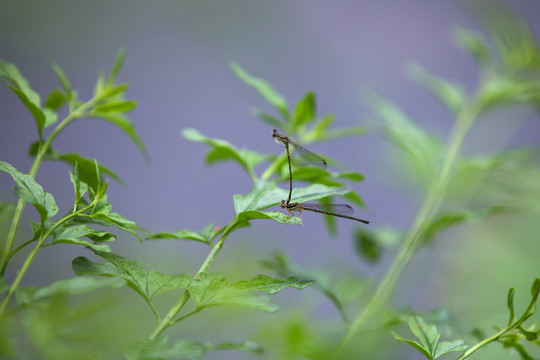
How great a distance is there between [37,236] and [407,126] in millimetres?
627

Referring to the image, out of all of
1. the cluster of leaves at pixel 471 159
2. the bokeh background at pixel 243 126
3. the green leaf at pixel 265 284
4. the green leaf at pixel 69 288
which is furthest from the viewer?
the bokeh background at pixel 243 126

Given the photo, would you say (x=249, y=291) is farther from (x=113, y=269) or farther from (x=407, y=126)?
(x=407, y=126)

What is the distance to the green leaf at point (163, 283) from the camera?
15.8 inches

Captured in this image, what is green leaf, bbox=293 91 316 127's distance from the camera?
2.06ft

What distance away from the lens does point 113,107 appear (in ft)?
1.77

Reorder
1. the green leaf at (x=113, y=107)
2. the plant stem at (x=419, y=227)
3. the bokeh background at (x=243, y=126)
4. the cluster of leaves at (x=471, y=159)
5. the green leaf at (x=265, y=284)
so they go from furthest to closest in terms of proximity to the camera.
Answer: the bokeh background at (x=243, y=126) → the cluster of leaves at (x=471, y=159) → the plant stem at (x=419, y=227) → the green leaf at (x=113, y=107) → the green leaf at (x=265, y=284)

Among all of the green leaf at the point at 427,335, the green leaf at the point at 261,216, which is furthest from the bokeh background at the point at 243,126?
the green leaf at the point at 427,335

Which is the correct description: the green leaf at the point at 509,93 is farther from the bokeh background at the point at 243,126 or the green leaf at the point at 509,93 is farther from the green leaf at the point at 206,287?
the green leaf at the point at 206,287

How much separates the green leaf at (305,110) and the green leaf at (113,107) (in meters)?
0.22

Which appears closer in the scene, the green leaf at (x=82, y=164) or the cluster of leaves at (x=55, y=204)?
the cluster of leaves at (x=55, y=204)

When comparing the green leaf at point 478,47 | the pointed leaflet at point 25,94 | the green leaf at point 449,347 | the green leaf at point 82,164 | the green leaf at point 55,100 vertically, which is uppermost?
the green leaf at point 478,47

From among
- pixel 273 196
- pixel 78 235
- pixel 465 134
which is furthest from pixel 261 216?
pixel 465 134

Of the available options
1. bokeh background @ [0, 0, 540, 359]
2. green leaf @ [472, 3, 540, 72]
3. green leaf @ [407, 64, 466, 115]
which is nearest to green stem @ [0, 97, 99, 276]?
bokeh background @ [0, 0, 540, 359]

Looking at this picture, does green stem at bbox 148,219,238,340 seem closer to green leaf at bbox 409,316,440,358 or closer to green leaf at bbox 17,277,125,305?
green leaf at bbox 17,277,125,305
